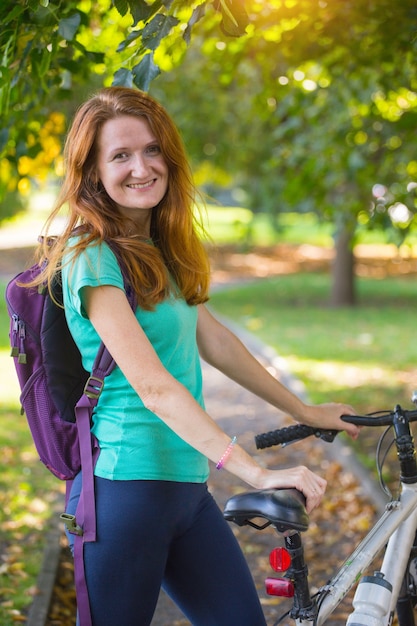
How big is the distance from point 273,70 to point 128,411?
17.2 feet

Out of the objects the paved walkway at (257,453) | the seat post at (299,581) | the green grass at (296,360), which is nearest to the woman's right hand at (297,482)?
the seat post at (299,581)

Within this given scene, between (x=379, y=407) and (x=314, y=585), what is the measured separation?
4362 mm

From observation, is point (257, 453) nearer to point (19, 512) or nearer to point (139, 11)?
point (19, 512)

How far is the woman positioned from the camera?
2.18 metres

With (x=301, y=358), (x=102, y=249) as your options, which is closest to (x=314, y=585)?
(x=102, y=249)

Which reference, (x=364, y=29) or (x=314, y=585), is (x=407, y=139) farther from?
(x=314, y=585)

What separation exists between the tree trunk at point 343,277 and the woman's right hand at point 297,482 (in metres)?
16.3

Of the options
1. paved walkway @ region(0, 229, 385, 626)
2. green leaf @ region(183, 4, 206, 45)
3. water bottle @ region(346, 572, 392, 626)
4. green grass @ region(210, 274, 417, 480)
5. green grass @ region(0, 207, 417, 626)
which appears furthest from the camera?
green grass @ region(210, 274, 417, 480)

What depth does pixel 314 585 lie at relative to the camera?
4.94m

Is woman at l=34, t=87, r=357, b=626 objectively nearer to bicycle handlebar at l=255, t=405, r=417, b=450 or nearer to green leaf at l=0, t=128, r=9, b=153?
bicycle handlebar at l=255, t=405, r=417, b=450

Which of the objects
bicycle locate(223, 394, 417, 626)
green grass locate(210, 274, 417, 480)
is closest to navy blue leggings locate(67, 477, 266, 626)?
bicycle locate(223, 394, 417, 626)

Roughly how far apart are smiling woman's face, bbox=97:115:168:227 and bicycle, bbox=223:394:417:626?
0.80m

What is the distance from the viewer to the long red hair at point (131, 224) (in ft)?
7.66

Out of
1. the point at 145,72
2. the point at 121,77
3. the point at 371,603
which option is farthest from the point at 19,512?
the point at 371,603
